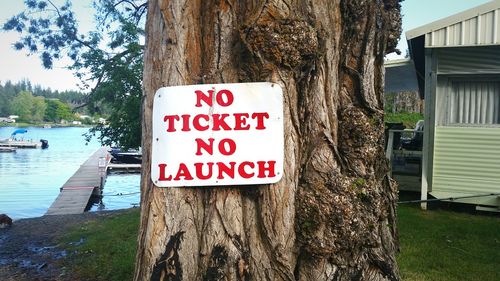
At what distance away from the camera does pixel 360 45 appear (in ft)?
8.03

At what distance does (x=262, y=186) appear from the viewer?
2133 mm

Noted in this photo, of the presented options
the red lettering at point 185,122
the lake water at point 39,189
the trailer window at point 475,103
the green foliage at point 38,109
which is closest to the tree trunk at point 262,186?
the red lettering at point 185,122

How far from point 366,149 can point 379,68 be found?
53cm

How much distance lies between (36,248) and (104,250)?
2.50 m

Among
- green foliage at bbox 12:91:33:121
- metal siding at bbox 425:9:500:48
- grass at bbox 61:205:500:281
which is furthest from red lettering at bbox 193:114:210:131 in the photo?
green foliage at bbox 12:91:33:121

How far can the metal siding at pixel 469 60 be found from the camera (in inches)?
350

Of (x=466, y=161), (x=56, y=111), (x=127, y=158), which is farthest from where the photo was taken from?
(x=56, y=111)

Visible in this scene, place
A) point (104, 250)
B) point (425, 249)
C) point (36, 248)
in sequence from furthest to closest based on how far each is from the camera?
point (36, 248) < point (104, 250) < point (425, 249)

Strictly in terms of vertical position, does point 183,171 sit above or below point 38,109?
below

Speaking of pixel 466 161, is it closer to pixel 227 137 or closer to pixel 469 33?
pixel 469 33

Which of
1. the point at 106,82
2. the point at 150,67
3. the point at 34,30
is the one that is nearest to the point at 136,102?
the point at 106,82

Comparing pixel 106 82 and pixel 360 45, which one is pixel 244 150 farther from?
pixel 106 82

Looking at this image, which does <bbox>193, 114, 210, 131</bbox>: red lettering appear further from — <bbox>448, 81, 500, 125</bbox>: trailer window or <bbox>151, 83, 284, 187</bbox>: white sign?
<bbox>448, 81, 500, 125</bbox>: trailer window

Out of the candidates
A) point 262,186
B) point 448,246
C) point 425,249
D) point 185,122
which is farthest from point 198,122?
point 448,246
